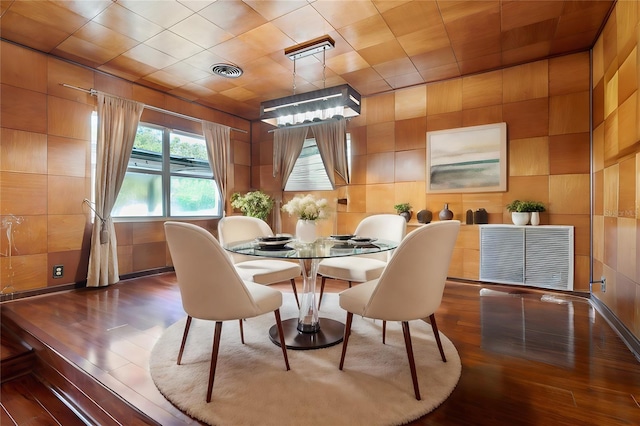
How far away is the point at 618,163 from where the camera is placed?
2.71m

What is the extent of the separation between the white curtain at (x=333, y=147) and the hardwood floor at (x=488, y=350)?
8.17ft

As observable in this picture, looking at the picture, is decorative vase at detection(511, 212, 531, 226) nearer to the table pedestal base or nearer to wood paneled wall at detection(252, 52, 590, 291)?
wood paneled wall at detection(252, 52, 590, 291)

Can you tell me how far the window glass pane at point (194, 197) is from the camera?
5.10m

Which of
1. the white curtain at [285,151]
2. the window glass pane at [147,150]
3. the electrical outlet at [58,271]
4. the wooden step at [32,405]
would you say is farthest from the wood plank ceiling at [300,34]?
the wooden step at [32,405]

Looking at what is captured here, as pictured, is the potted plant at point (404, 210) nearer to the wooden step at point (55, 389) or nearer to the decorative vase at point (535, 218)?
the decorative vase at point (535, 218)

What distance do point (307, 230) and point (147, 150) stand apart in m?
3.54

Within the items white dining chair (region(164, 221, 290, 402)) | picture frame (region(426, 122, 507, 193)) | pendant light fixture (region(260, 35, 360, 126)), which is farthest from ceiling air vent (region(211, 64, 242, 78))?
white dining chair (region(164, 221, 290, 402))

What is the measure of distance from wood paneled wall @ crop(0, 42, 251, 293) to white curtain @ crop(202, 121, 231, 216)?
1.36 m

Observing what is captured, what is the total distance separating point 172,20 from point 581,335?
454cm

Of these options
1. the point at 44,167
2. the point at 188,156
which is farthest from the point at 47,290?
the point at 188,156

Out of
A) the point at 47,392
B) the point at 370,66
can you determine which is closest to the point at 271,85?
the point at 370,66

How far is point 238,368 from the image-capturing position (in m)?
1.98

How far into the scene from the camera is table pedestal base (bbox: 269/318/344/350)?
226 cm

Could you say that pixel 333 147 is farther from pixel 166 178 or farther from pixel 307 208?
pixel 307 208
